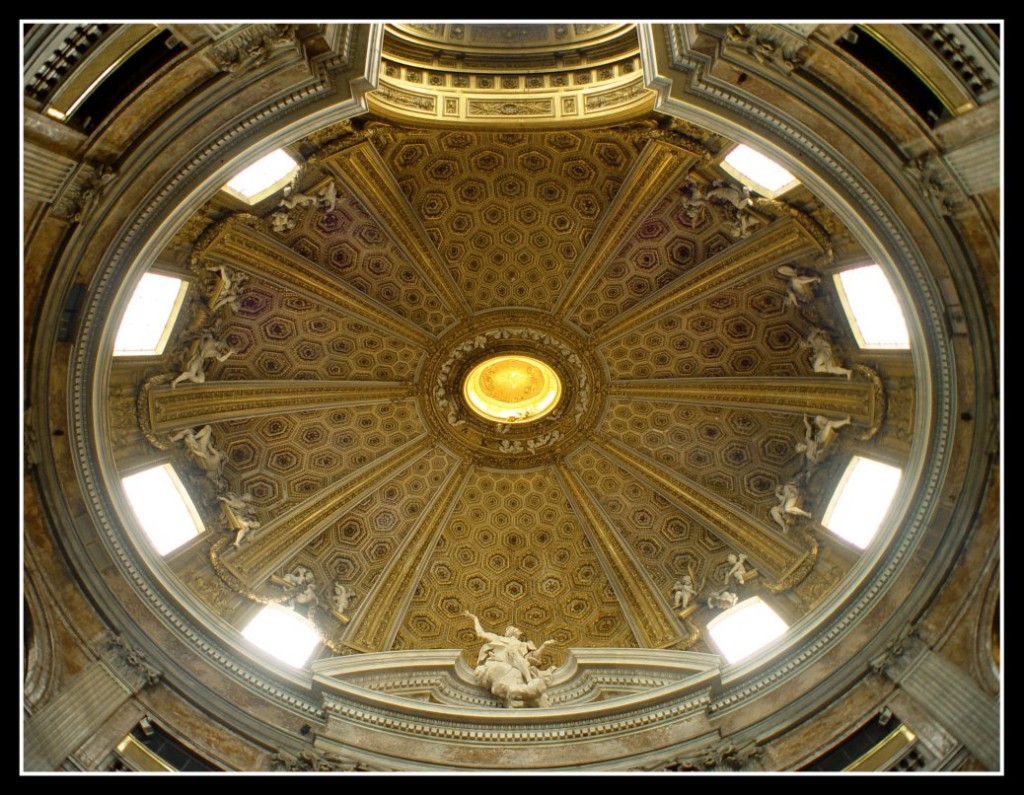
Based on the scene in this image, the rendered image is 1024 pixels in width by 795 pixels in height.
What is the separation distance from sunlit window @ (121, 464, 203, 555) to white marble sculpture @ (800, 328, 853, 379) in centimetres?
1418

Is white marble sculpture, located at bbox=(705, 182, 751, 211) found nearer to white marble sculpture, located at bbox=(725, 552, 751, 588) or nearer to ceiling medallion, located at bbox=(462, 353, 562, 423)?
ceiling medallion, located at bbox=(462, 353, 562, 423)

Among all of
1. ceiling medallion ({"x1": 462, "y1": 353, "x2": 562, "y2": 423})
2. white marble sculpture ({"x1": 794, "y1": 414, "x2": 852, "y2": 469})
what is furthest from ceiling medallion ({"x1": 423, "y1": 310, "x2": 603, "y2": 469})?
white marble sculpture ({"x1": 794, "y1": 414, "x2": 852, "y2": 469})

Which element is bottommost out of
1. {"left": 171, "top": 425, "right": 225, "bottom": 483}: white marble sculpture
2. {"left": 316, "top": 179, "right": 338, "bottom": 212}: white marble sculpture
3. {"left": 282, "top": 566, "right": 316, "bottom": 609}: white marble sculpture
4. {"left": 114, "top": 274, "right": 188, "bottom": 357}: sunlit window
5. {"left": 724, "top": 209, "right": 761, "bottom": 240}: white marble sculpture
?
{"left": 282, "top": 566, "right": 316, "bottom": 609}: white marble sculpture

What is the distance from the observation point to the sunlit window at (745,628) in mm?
18219

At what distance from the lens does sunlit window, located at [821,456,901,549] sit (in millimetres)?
17406

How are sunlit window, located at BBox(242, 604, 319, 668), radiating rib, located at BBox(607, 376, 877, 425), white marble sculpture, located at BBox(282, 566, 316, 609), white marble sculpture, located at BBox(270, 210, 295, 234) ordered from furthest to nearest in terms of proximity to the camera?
white marble sculpture, located at BBox(282, 566, 316, 609) → white marble sculpture, located at BBox(270, 210, 295, 234) → radiating rib, located at BBox(607, 376, 877, 425) → sunlit window, located at BBox(242, 604, 319, 668)

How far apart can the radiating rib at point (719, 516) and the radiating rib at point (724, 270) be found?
134 inches

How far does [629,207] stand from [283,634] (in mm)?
12706

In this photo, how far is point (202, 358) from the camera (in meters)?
19.5

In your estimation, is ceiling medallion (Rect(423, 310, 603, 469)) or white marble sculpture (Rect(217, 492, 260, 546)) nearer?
white marble sculpture (Rect(217, 492, 260, 546))

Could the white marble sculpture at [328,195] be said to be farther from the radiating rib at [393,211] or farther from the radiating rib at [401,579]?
the radiating rib at [401,579]

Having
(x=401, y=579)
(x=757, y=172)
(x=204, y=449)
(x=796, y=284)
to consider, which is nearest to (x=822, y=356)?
(x=796, y=284)

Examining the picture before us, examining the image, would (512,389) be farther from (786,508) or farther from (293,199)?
(293,199)

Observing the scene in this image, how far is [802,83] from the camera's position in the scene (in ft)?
44.0
